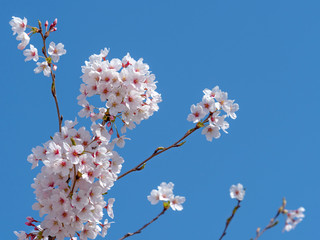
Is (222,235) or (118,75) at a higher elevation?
(118,75)

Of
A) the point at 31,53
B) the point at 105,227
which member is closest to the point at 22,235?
the point at 105,227

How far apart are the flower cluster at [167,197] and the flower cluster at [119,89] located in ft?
2.41

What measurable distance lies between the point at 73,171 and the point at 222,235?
51.7 inches

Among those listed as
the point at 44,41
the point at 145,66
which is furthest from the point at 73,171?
the point at 44,41

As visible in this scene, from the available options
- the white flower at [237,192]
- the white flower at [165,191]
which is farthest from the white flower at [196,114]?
the white flower at [237,192]

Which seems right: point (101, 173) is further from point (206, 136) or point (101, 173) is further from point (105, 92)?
point (206, 136)

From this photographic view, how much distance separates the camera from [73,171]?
3166 mm

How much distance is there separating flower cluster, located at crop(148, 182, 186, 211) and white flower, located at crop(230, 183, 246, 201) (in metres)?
0.42

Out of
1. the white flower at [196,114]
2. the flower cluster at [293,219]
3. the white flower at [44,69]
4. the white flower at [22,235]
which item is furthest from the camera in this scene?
the white flower at [44,69]

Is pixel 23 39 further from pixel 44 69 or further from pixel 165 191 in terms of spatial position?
pixel 165 191

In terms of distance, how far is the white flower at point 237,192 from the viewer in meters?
2.87

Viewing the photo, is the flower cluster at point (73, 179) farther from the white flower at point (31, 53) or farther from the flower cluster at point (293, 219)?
the flower cluster at point (293, 219)

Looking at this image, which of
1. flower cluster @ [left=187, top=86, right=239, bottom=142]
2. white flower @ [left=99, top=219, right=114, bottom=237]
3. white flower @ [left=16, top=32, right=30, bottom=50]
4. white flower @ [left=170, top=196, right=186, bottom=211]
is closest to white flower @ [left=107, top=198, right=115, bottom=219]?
white flower @ [left=99, top=219, right=114, bottom=237]

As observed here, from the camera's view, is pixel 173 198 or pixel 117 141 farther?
pixel 117 141
